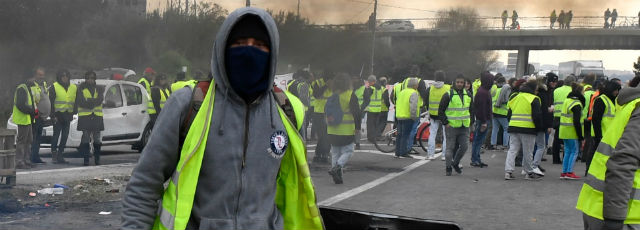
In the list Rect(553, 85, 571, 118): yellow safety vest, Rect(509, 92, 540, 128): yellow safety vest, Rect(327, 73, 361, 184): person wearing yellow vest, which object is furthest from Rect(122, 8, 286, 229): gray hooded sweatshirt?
Rect(553, 85, 571, 118): yellow safety vest

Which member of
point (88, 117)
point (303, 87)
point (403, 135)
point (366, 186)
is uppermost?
point (303, 87)

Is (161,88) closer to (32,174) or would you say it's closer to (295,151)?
(32,174)

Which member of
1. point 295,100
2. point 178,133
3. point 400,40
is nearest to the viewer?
point 178,133

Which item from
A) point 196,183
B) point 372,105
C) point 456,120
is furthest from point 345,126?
point 196,183

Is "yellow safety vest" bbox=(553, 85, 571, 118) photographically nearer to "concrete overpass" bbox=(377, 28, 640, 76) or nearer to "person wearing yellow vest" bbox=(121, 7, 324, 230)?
"person wearing yellow vest" bbox=(121, 7, 324, 230)

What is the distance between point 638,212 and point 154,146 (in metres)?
2.64

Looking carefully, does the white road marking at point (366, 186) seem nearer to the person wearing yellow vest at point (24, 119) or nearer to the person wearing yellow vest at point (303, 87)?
the person wearing yellow vest at point (303, 87)

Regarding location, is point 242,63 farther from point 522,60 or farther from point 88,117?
point 522,60

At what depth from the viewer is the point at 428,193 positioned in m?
12.2

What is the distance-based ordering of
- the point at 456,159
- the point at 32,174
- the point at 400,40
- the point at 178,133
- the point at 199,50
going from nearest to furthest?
the point at 178,133
the point at 32,174
the point at 456,159
the point at 199,50
the point at 400,40

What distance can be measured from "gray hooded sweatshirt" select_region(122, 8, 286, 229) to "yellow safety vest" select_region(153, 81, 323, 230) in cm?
4

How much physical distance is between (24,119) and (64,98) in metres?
1.15

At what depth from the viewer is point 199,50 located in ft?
94.7

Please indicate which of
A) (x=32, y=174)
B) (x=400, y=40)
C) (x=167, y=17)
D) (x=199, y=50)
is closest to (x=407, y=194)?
(x=32, y=174)
